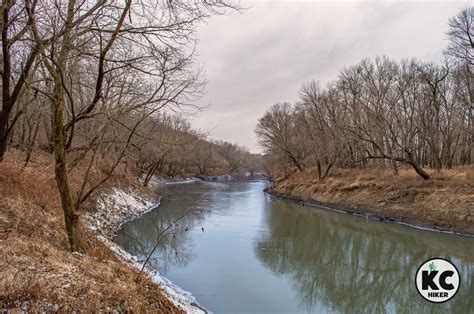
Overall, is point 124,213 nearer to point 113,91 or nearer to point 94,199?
point 94,199

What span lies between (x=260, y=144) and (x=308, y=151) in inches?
299

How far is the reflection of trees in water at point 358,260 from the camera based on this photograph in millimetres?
9102

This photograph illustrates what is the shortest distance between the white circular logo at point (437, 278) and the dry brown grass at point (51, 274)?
4183 mm

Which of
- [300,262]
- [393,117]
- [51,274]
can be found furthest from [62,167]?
[393,117]

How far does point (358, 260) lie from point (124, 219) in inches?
443

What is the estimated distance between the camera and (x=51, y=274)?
15.5ft

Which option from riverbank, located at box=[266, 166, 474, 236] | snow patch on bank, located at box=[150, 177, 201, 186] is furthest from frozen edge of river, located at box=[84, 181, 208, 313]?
snow patch on bank, located at box=[150, 177, 201, 186]

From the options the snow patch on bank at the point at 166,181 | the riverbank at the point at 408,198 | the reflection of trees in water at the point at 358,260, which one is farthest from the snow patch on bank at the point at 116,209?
the snow patch on bank at the point at 166,181

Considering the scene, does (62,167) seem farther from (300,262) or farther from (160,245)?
(300,262)

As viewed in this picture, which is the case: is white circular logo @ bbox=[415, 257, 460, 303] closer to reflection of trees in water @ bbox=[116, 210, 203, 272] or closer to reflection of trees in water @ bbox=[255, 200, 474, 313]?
reflection of trees in water @ bbox=[255, 200, 474, 313]

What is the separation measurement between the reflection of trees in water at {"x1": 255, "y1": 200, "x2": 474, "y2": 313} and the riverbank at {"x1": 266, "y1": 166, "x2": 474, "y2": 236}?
1.43m

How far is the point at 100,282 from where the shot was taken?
5125 mm

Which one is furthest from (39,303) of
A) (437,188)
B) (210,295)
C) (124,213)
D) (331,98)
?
(331,98)

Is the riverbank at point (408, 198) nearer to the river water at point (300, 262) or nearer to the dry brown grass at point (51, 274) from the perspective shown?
the river water at point (300, 262)
